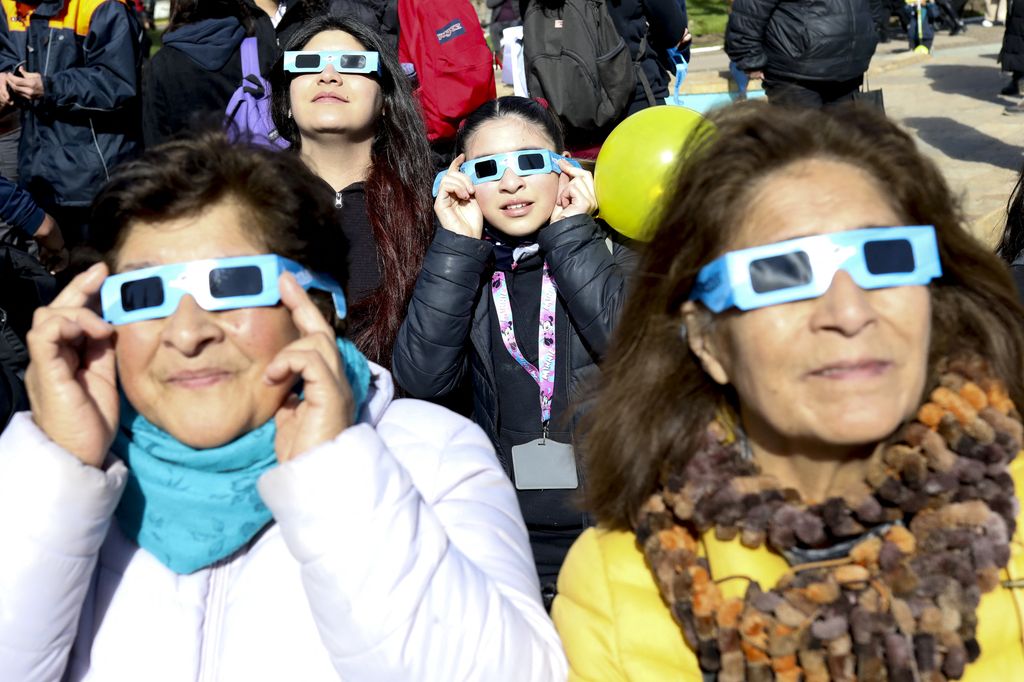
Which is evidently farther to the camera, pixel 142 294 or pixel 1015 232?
pixel 1015 232

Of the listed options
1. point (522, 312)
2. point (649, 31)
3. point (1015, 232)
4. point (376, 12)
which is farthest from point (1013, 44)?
point (522, 312)

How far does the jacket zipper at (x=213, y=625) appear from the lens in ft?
6.71

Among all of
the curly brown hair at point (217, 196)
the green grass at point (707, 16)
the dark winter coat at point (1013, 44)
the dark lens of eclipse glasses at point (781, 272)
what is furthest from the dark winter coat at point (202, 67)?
the green grass at point (707, 16)

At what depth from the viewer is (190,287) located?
82.2 inches

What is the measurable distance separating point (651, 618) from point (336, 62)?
260cm

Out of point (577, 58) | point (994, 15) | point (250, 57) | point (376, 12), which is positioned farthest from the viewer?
point (994, 15)

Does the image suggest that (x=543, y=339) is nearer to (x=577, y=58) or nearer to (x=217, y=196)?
(x=217, y=196)

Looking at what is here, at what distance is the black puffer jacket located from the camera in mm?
6621

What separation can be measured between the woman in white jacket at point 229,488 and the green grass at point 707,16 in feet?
51.3

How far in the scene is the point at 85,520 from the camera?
195 centimetres

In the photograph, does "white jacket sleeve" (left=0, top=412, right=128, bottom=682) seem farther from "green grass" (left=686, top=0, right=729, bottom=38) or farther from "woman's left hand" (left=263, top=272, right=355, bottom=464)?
"green grass" (left=686, top=0, right=729, bottom=38)

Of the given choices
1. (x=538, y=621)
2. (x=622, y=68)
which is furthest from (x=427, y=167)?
(x=538, y=621)

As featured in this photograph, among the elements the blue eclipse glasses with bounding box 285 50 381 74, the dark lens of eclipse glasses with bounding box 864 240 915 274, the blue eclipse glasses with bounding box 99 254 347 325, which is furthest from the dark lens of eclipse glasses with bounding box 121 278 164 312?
the blue eclipse glasses with bounding box 285 50 381 74

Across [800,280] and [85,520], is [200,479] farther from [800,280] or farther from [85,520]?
[800,280]
